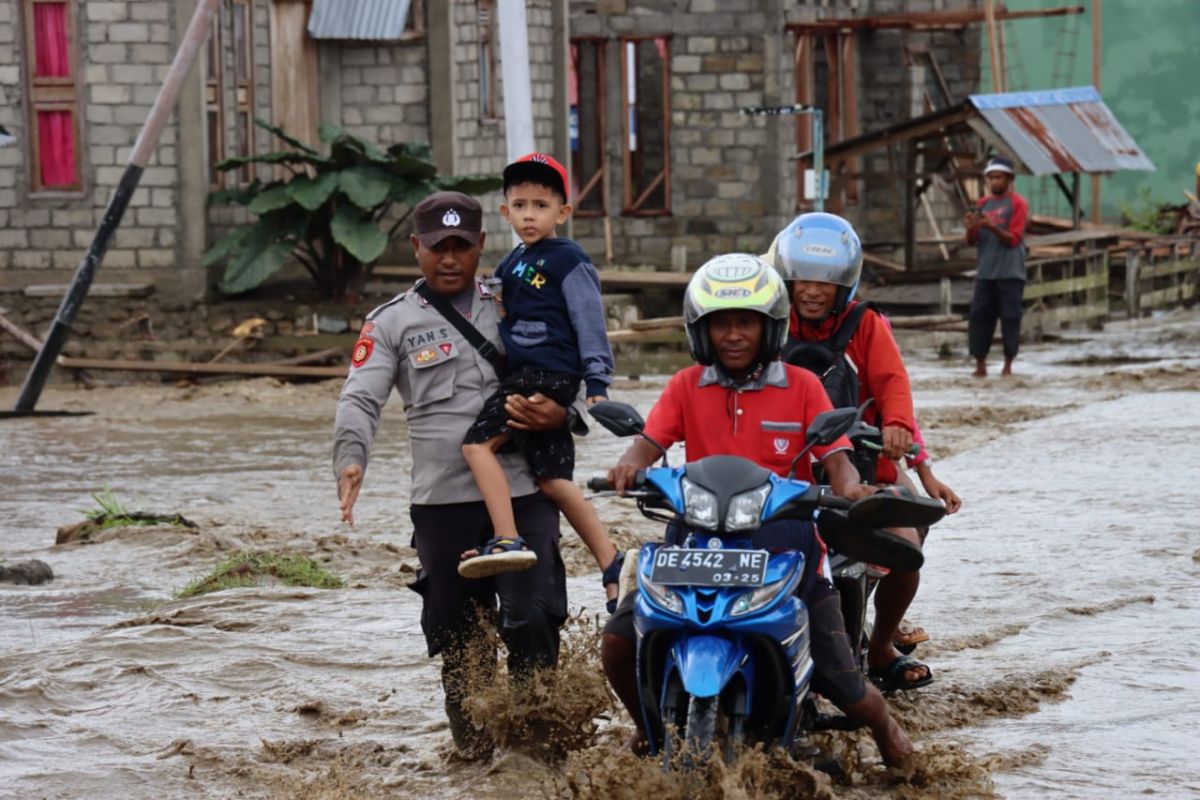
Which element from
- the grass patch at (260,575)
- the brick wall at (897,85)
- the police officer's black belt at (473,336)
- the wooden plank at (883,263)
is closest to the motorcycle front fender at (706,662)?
the police officer's black belt at (473,336)

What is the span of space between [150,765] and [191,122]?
14971 mm

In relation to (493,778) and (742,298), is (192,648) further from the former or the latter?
(742,298)

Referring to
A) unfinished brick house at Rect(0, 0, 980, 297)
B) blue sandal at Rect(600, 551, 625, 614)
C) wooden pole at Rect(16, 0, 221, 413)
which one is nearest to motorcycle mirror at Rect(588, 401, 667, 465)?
blue sandal at Rect(600, 551, 625, 614)

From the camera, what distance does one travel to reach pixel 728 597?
4.47 m

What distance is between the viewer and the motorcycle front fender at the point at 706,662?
14.5 feet

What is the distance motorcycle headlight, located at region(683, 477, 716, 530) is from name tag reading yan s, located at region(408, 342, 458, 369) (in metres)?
1.18

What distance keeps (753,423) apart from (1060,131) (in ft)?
66.8

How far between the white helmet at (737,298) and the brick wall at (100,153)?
15.6 metres

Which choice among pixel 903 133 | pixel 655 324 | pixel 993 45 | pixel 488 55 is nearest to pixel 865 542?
pixel 655 324

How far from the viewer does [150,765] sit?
18.4ft

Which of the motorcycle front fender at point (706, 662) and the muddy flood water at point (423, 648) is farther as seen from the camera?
the muddy flood water at point (423, 648)

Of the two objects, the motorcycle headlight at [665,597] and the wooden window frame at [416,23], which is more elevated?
the wooden window frame at [416,23]

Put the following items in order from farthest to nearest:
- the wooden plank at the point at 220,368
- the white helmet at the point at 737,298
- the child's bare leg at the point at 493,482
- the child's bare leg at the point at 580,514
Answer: the wooden plank at the point at 220,368 < the child's bare leg at the point at 580,514 < the child's bare leg at the point at 493,482 < the white helmet at the point at 737,298

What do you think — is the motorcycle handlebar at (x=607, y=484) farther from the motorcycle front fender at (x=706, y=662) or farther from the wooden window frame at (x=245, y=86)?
the wooden window frame at (x=245, y=86)
